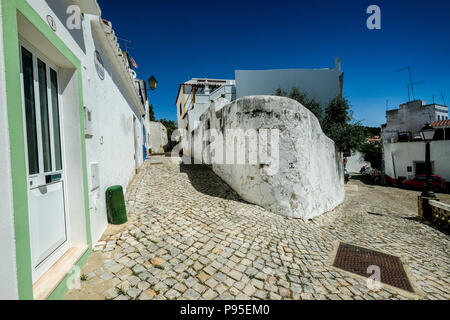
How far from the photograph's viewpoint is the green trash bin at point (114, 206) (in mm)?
3592

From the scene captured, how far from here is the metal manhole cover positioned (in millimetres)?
3101

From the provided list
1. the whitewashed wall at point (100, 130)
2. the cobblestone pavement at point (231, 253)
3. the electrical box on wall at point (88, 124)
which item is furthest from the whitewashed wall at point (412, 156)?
the electrical box on wall at point (88, 124)

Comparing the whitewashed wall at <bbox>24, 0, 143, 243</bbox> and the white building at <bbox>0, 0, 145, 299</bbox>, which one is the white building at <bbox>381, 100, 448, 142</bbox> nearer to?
the whitewashed wall at <bbox>24, 0, 143, 243</bbox>

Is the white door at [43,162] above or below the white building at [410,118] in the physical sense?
below

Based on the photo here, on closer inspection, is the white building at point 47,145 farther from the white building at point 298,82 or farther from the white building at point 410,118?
the white building at point 410,118

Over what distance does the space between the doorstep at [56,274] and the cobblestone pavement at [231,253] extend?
217 millimetres

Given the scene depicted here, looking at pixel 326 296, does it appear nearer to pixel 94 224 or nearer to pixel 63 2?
pixel 94 224

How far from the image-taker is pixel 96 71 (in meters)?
3.53

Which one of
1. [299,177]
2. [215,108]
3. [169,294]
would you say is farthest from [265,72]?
[169,294]

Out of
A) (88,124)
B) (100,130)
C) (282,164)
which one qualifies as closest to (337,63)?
(282,164)

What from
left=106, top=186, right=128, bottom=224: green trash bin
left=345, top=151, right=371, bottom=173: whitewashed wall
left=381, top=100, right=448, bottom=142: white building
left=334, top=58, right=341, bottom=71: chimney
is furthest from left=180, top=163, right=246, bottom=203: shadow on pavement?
left=345, top=151, right=371, bottom=173: whitewashed wall

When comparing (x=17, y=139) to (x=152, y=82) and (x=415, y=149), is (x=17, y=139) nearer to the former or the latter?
(x=152, y=82)

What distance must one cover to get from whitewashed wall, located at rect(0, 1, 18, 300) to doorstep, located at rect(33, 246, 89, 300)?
0.43 m

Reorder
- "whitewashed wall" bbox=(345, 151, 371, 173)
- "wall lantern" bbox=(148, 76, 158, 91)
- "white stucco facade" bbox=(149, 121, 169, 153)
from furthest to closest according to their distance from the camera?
"whitewashed wall" bbox=(345, 151, 371, 173), "white stucco facade" bbox=(149, 121, 169, 153), "wall lantern" bbox=(148, 76, 158, 91)
